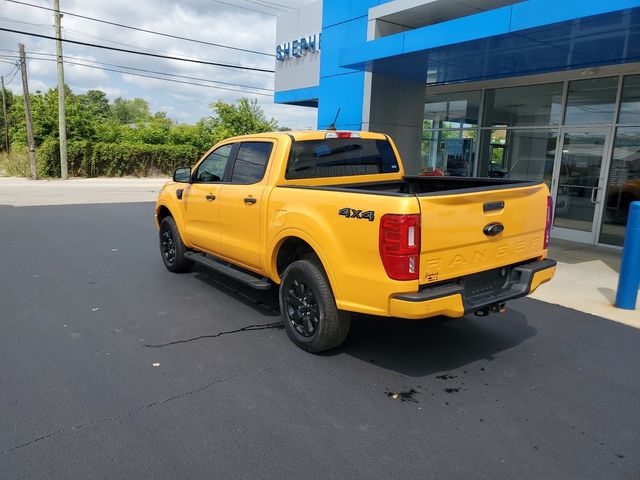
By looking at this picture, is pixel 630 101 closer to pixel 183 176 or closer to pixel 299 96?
pixel 183 176

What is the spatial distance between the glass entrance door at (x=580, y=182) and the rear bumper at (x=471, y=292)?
647cm

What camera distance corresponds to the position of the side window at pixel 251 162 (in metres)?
5.06

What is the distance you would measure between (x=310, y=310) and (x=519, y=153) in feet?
29.0

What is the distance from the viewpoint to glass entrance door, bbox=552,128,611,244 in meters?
9.76

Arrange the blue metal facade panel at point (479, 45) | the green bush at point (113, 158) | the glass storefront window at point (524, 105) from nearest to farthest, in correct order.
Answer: the blue metal facade panel at point (479, 45) < the glass storefront window at point (524, 105) < the green bush at point (113, 158)

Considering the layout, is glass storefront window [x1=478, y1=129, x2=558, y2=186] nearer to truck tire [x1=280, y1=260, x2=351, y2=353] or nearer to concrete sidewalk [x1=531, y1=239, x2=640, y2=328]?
concrete sidewalk [x1=531, y1=239, x2=640, y2=328]

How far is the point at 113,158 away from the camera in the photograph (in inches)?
1125

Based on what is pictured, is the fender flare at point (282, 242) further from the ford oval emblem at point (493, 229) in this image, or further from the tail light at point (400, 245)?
the ford oval emblem at point (493, 229)

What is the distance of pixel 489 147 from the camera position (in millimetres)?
12055

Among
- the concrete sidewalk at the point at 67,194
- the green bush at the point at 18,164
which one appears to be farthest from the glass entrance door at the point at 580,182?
the green bush at the point at 18,164

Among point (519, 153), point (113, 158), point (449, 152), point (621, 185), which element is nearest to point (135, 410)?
point (621, 185)

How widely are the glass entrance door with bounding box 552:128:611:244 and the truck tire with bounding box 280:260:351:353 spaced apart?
7876 mm

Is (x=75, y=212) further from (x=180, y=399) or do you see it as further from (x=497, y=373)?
(x=497, y=373)

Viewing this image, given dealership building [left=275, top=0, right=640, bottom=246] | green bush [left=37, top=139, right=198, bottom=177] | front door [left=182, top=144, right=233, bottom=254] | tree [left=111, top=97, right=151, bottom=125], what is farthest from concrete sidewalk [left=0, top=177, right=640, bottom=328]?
tree [left=111, top=97, right=151, bottom=125]
